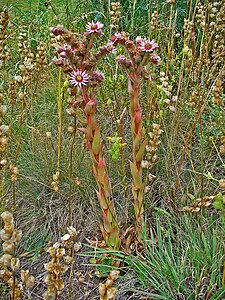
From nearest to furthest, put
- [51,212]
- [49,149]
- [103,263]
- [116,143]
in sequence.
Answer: [116,143] < [103,263] < [51,212] < [49,149]

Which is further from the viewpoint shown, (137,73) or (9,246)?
(137,73)

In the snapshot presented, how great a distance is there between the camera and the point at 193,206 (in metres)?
1.75

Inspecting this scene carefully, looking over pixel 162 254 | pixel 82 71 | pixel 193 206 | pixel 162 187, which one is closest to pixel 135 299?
pixel 162 254

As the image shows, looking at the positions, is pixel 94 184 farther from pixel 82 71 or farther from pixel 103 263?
pixel 82 71

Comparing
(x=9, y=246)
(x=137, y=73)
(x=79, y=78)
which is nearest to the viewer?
(x=9, y=246)

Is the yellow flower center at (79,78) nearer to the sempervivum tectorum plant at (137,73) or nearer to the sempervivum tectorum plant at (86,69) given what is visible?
the sempervivum tectorum plant at (86,69)

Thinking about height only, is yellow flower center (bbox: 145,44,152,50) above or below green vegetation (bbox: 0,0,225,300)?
above

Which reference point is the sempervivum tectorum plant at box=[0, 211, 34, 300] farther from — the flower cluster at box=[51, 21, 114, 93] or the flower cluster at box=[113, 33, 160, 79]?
the flower cluster at box=[113, 33, 160, 79]

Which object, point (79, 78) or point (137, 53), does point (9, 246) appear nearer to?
point (79, 78)

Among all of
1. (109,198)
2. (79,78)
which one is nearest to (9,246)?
(79,78)

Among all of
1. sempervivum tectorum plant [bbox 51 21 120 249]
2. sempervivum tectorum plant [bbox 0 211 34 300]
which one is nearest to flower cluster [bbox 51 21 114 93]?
sempervivum tectorum plant [bbox 51 21 120 249]

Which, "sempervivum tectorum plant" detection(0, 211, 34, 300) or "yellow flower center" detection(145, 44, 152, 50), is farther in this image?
"yellow flower center" detection(145, 44, 152, 50)


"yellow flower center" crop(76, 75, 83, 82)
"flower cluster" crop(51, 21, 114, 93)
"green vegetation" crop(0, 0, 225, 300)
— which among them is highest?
"flower cluster" crop(51, 21, 114, 93)

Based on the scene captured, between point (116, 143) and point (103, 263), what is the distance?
603mm
